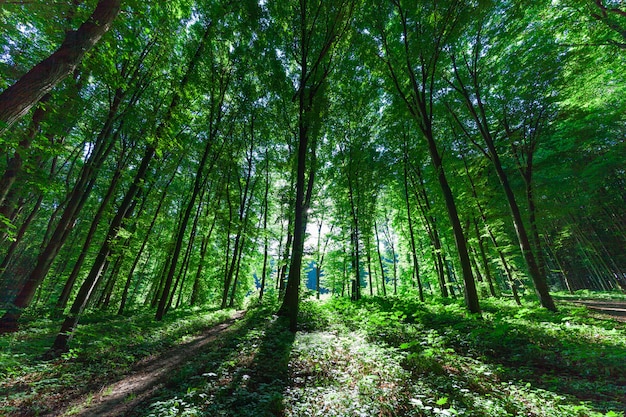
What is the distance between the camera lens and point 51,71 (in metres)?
3.51

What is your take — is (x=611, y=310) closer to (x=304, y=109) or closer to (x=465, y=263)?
(x=465, y=263)

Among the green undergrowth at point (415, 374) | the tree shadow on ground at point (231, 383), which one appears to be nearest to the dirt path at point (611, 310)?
the green undergrowth at point (415, 374)

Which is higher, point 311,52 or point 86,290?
point 311,52

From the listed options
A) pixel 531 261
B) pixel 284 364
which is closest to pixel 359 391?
pixel 284 364

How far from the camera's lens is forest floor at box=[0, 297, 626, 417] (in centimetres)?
325

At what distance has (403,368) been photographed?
463cm

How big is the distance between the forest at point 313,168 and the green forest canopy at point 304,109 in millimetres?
105

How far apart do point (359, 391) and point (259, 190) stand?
19.1 meters

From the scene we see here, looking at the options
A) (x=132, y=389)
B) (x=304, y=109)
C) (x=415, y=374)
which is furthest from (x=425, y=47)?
(x=132, y=389)

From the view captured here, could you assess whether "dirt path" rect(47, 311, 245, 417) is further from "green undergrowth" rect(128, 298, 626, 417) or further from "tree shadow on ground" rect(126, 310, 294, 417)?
"green undergrowth" rect(128, 298, 626, 417)

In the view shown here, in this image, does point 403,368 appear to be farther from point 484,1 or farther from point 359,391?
point 484,1

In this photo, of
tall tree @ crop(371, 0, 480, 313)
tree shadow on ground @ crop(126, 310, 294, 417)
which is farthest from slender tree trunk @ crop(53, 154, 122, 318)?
tall tree @ crop(371, 0, 480, 313)

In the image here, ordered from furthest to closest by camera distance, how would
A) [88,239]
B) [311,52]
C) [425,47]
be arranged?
1. [88,239]
2. [311,52]
3. [425,47]

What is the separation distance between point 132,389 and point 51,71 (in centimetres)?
613
